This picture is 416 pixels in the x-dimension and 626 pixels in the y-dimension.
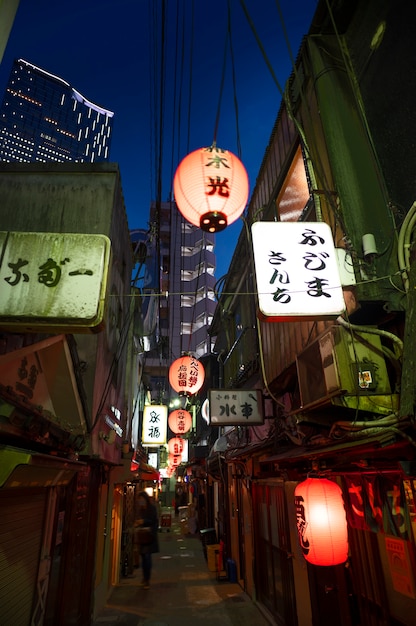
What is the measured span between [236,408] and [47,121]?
132m

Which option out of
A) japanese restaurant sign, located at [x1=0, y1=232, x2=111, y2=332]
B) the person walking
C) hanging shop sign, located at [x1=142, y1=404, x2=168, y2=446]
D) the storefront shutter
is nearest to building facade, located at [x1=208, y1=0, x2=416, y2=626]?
japanese restaurant sign, located at [x1=0, y1=232, x2=111, y2=332]

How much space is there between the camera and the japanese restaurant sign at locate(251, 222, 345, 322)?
5.54 metres

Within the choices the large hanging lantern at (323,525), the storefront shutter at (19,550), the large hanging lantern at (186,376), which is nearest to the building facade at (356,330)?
the large hanging lantern at (323,525)

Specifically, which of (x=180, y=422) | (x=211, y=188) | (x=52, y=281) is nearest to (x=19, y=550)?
(x=52, y=281)

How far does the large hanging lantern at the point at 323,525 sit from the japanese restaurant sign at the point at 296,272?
3452mm

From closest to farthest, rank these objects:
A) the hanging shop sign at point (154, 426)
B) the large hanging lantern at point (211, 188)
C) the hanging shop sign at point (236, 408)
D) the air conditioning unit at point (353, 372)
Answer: the air conditioning unit at point (353, 372) → the large hanging lantern at point (211, 188) → the hanging shop sign at point (236, 408) → the hanging shop sign at point (154, 426)

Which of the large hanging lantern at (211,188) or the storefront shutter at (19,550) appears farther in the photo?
the large hanging lantern at (211,188)

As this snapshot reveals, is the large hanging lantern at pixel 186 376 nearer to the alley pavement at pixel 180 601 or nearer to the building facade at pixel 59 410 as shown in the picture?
the building facade at pixel 59 410

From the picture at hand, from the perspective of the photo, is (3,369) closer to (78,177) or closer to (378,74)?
(78,177)

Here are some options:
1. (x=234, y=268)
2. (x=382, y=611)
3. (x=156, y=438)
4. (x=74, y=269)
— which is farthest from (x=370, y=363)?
(x=156, y=438)

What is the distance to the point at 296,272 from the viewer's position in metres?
5.88

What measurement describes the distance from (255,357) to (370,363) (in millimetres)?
7865

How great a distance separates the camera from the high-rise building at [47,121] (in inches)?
4134

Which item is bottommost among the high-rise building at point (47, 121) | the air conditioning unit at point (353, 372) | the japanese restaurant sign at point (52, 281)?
the air conditioning unit at point (353, 372)
